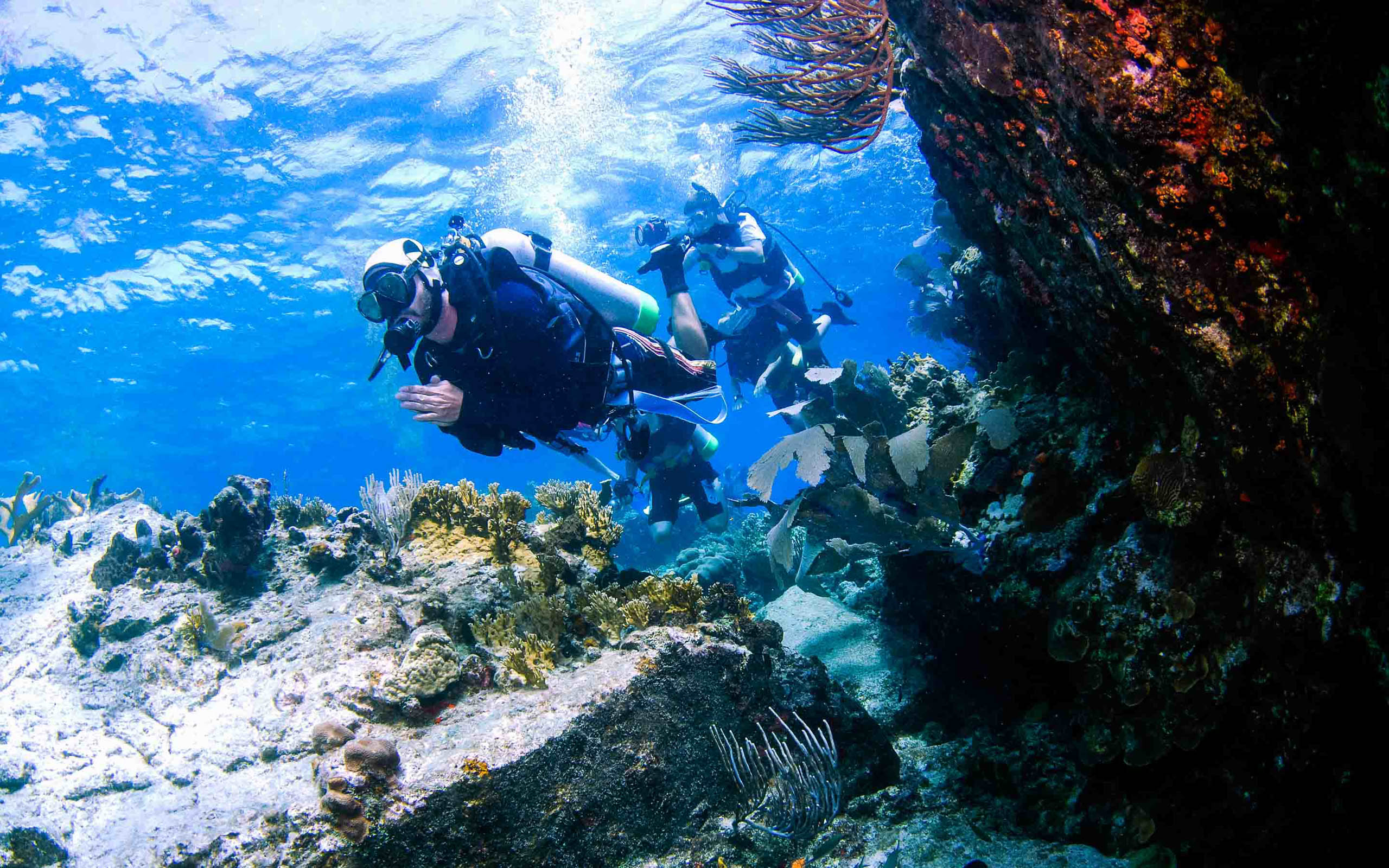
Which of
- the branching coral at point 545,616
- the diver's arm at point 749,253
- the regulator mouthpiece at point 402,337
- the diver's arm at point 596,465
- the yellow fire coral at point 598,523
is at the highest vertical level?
the diver's arm at point 749,253

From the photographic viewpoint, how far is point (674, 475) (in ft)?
28.1

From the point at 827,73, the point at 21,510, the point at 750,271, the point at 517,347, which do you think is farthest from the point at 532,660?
the point at 21,510

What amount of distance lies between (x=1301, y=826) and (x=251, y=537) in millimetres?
7070

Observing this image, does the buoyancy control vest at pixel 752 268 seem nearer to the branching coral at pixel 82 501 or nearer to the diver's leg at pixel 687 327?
the diver's leg at pixel 687 327

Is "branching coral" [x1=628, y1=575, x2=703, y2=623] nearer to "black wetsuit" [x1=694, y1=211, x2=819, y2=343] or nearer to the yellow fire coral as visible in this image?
the yellow fire coral

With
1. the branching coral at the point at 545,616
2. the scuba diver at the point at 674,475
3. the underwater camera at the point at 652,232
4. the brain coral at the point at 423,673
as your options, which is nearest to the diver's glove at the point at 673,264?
the underwater camera at the point at 652,232

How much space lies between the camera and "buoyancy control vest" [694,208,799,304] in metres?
9.63

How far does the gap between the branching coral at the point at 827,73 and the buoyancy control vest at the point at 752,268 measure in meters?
4.75

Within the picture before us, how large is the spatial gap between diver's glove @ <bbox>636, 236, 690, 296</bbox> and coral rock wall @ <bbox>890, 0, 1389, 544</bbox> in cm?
325

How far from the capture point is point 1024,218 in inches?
104

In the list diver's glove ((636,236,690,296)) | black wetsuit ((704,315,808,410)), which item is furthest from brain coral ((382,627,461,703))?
black wetsuit ((704,315,808,410))

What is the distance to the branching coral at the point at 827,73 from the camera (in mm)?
3973

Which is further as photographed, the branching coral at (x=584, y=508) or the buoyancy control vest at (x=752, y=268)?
the buoyancy control vest at (x=752, y=268)

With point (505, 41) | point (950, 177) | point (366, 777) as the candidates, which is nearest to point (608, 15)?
point (505, 41)
